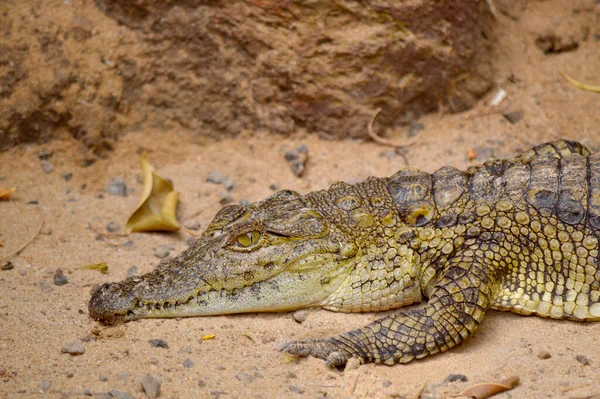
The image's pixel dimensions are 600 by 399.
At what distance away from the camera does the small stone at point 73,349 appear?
3.53 meters

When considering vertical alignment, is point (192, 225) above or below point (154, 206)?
below

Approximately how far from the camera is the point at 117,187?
5309mm

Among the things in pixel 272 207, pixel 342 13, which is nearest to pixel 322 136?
pixel 342 13

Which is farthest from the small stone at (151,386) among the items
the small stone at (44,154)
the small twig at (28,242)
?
the small stone at (44,154)

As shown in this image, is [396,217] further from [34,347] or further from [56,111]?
[56,111]

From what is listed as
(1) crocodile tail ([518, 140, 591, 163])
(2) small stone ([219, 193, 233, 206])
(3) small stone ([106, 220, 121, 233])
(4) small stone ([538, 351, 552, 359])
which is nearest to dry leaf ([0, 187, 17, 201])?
(3) small stone ([106, 220, 121, 233])

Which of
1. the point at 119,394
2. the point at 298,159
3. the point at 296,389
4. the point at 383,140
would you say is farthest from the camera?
the point at 383,140

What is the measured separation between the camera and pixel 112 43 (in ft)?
17.9

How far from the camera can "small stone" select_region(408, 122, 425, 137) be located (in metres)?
5.60

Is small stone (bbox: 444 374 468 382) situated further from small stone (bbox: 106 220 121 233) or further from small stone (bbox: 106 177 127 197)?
small stone (bbox: 106 177 127 197)

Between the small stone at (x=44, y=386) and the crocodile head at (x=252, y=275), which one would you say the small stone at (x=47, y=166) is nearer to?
the crocodile head at (x=252, y=275)

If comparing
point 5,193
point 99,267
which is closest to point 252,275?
point 99,267

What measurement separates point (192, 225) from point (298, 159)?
3.19 ft

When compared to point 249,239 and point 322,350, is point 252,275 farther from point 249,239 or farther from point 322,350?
point 322,350
